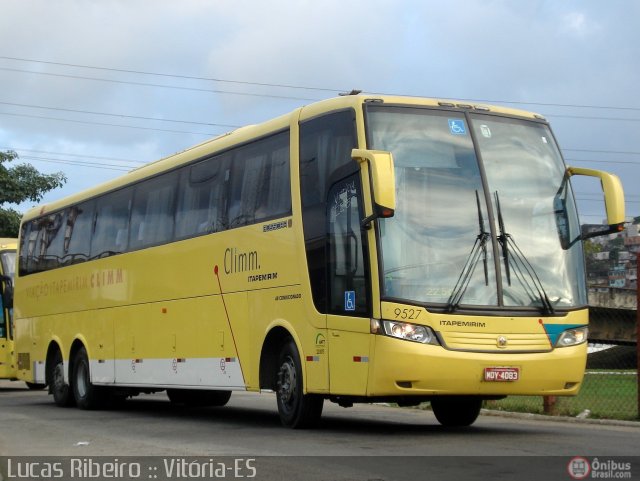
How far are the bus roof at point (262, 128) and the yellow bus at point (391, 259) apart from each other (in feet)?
0.11

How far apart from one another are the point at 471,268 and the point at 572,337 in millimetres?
1415

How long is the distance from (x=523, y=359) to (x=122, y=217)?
9.28 meters

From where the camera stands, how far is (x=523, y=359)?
1273 centimetres

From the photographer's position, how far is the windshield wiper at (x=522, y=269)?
42.6 feet

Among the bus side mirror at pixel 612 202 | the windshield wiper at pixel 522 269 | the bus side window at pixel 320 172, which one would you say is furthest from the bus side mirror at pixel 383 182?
the bus side mirror at pixel 612 202

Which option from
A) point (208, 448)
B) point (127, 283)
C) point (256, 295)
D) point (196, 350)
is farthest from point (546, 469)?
point (127, 283)

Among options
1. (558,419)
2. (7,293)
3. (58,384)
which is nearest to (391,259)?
(558,419)

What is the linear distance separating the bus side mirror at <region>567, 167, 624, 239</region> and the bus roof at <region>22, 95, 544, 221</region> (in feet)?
4.05

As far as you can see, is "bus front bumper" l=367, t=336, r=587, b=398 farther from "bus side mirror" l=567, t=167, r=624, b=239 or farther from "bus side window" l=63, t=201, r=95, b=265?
"bus side window" l=63, t=201, r=95, b=265

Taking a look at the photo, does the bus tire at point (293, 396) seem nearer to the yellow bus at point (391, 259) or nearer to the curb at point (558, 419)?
the yellow bus at point (391, 259)

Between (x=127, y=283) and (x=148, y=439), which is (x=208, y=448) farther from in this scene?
(x=127, y=283)

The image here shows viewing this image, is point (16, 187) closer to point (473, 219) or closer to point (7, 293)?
point (7, 293)

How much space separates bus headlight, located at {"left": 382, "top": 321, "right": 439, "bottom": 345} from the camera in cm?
1244

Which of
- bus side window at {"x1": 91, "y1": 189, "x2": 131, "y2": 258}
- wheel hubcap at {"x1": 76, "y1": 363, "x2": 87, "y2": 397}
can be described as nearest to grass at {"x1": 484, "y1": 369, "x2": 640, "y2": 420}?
bus side window at {"x1": 91, "y1": 189, "x2": 131, "y2": 258}
